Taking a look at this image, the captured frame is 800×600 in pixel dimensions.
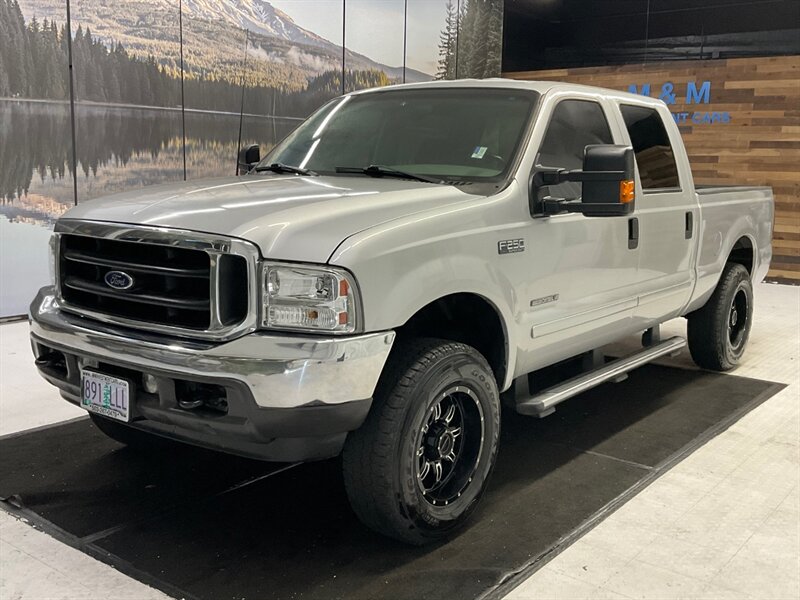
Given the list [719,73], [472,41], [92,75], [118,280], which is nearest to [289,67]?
[92,75]

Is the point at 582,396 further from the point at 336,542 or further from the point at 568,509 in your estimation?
the point at 336,542

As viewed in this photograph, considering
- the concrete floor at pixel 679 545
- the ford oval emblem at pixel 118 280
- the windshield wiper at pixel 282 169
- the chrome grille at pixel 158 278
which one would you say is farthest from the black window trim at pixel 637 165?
the ford oval emblem at pixel 118 280

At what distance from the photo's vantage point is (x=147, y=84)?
832 cm

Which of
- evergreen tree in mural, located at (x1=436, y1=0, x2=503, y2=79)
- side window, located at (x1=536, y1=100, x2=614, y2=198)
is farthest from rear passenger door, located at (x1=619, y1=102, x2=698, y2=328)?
Result: evergreen tree in mural, located at (x1=436, y1=0, x2=503, y2=79)

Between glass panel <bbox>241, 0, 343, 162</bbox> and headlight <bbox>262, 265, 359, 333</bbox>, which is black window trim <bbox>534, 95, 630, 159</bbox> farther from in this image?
glass panel <bbox>241, 0, 343, 162</bbox>

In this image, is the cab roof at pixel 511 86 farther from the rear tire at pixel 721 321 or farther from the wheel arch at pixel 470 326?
the rear tire at pixel 721 321

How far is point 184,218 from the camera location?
2.67 meters

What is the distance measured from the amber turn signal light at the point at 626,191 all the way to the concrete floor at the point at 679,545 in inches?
50.1

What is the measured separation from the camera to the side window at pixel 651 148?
171 inches

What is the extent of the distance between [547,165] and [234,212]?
1.54 metres

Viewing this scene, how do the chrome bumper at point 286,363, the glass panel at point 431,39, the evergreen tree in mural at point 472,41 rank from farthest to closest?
the evergreen tree in mural at point 472,41
the glass panel at point 431,39
the chrome bumper at point 286,363

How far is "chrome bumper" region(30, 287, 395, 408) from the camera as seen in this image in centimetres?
243

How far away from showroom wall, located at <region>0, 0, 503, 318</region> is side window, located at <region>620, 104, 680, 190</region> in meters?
2.87

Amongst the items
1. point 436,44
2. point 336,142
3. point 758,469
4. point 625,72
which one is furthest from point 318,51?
point 758,469
